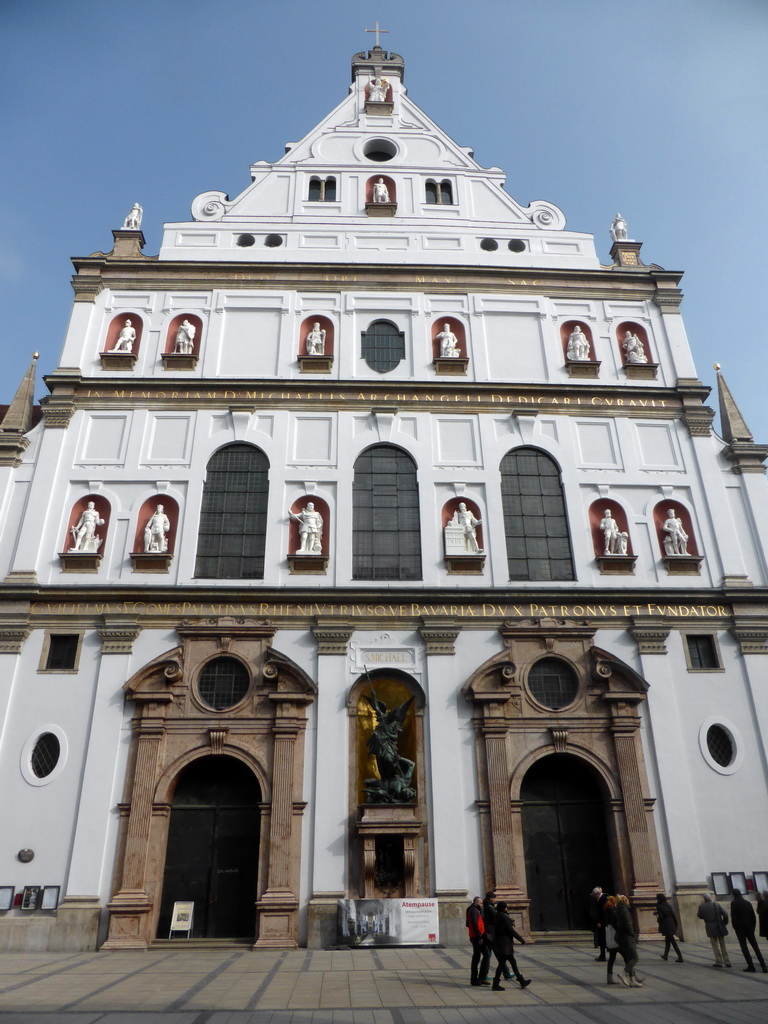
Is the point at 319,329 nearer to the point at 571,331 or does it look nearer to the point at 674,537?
the point at 571,331

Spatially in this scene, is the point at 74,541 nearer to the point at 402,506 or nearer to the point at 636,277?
the point at 402,506

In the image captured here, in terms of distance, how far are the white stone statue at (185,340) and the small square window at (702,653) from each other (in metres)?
16.4

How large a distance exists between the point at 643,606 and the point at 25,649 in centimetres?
1566

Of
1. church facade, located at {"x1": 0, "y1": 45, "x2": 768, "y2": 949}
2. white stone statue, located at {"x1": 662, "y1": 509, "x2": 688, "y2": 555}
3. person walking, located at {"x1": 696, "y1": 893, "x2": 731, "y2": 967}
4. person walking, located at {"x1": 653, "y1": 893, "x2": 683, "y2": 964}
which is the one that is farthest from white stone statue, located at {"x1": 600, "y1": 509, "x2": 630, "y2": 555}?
person walking, located at {"x1": 696, "y1": 893, "x2": 731, "y2": 967}

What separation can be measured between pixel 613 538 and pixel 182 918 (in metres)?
14.0

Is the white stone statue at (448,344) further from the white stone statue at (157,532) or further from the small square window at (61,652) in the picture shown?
the small square window at (61,652)

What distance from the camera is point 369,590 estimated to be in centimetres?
1923

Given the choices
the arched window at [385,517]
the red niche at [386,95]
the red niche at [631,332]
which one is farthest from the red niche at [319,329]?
the red niche at [386,95]

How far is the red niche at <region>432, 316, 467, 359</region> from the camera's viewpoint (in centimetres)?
2339

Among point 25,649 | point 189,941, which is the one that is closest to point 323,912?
point 189,941

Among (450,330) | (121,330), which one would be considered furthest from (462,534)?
(121,330)

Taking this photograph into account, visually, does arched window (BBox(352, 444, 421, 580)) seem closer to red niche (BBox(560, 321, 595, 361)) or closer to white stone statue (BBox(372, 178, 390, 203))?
red niche (BBox(560, 321, 595, 361))

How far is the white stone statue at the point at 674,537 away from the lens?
67.3 feet

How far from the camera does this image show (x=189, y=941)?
53.9 ft
